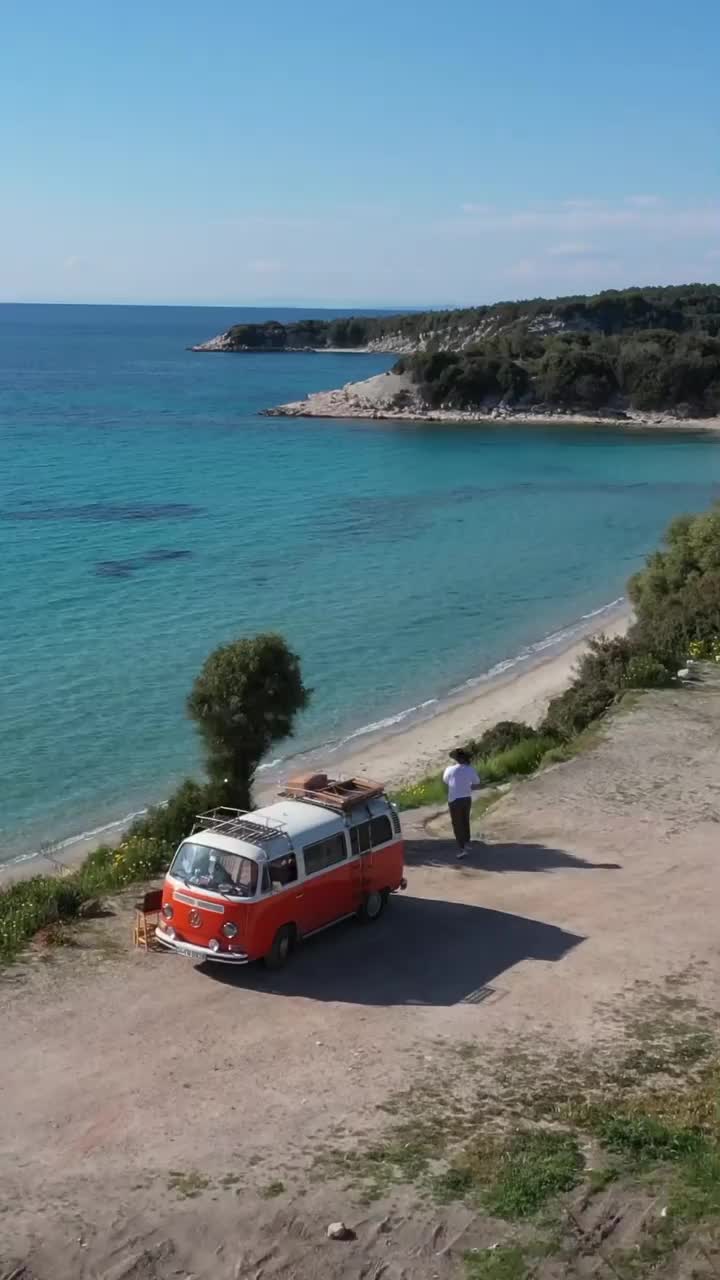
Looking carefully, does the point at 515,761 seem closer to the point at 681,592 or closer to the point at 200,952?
the point at 200,952

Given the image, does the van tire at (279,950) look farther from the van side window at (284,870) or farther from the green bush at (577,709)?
the green bush at (577,709)

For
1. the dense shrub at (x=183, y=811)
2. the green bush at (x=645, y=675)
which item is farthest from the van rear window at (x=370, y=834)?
the green bush at (x=645, y=675)

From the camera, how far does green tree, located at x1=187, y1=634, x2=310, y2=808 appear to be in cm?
1669

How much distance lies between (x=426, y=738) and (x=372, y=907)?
13384mm

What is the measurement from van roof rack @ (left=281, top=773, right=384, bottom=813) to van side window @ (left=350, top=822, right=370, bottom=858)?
22 centimetres

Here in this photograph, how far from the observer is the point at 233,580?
43.9 metres

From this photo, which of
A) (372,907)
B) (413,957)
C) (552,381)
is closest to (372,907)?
(372,907)

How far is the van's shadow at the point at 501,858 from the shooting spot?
50.6 ft

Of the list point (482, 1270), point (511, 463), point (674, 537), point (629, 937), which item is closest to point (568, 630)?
point (674, 537)

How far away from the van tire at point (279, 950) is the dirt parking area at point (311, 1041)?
18cm

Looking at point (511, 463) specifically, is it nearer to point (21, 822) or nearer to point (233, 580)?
point (233, 580)

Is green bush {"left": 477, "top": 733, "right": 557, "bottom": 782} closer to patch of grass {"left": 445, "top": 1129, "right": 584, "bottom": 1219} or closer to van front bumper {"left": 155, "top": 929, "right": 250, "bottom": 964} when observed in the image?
van front bumper {"left": 155, "top": 929, "right": 250, "bottom": 964}

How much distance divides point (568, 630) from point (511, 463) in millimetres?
42379

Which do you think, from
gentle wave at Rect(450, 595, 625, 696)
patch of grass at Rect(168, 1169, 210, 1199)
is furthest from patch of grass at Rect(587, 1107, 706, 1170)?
gentle wave at Rect(450, 595, 625, 696)
